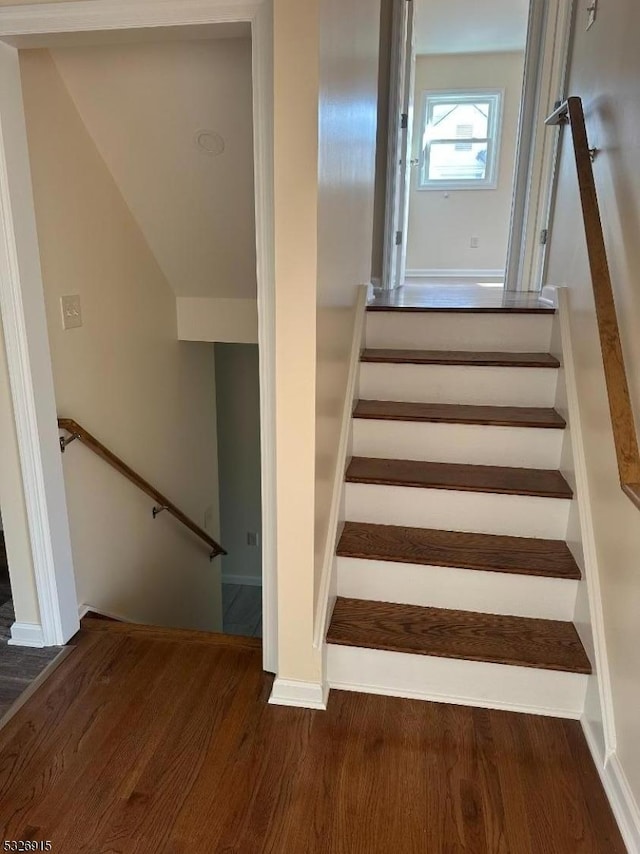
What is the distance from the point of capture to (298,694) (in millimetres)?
1971

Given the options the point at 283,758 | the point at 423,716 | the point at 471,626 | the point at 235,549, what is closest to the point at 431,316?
the point at 471,626

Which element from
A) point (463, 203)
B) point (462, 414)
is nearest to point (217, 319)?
point (462, 414)

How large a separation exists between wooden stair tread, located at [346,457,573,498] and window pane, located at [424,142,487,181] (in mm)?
4997

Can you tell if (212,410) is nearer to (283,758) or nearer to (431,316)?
(431,316)

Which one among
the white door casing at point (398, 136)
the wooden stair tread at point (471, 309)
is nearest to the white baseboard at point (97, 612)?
the wooden stair tread at point (471, 309)

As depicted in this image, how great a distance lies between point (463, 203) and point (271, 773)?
6.12 metres

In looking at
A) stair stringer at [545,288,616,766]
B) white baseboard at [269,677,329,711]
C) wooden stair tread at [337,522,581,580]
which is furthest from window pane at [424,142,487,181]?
white baseboard at [269,677,329,711]

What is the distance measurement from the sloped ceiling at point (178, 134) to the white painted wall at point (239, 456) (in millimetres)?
1846

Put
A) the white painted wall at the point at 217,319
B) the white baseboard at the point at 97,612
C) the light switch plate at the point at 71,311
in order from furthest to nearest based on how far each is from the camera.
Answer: the white painted wall at the point at 217,319 < the white baseboard at the point at 97,612 < the light switch plate at the point at 71,311

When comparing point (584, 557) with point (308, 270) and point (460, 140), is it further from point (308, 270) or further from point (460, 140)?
point (460, 140)

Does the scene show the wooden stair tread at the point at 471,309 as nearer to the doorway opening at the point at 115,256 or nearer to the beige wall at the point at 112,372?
the doorway opening at the point at 115,256

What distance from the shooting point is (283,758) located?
69.3 inches

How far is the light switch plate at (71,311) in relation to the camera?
234cm

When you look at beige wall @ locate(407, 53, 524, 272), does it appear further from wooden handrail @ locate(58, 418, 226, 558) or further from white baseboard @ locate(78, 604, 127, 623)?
white baseboard @ locate(78, 604, 127, 623)
